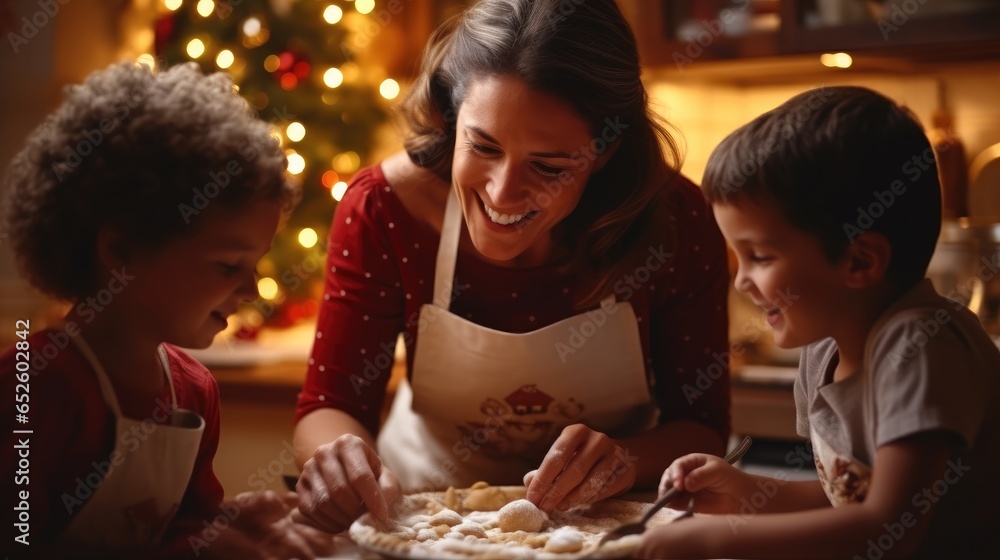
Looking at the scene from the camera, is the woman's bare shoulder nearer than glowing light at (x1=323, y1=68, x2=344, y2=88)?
Yes

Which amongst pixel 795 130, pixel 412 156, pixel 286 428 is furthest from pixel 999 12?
pixel 286 428

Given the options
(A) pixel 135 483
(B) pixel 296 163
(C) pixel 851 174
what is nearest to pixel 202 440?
(A) pixel 135 483

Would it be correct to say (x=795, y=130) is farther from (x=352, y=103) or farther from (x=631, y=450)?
(x=352, y=103)

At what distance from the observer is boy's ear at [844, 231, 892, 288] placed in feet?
2.56

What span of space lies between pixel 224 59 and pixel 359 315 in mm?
1561

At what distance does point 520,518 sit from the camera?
3.21 ft

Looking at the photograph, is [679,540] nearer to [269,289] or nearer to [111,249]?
[111,249]

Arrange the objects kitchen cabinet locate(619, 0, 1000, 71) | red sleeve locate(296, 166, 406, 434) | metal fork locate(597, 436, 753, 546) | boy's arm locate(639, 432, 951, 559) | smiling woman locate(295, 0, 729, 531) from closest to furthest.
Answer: boy's arm locate(639, 432, 951, 559) → metal fork locate(597, 436, 753, 546) → smiling woman locate(295, 0, 729, 531) → red sleeve locate(296, 166, 406, 434) → kitchen cabinet locate(619, 0, 1000, 71)

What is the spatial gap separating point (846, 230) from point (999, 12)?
1689mm

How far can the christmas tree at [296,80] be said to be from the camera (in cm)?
264

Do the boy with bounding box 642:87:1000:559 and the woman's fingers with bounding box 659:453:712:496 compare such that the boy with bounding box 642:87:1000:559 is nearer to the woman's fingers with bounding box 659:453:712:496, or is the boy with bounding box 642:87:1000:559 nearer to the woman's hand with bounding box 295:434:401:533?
the woman's fingers with bounding box 659:453:712:496

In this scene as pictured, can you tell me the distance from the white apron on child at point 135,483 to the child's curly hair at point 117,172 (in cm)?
8

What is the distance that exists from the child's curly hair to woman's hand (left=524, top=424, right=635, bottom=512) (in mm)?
446

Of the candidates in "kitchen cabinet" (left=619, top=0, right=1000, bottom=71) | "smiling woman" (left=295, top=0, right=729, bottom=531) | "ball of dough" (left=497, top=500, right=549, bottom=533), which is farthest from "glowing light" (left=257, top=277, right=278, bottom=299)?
"ball of dough" (left=497, top=500, right=549, bottom=533)
